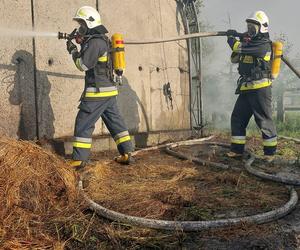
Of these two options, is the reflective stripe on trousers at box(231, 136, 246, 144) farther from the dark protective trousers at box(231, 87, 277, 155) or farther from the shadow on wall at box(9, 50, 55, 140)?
the shadow on wall at box(9, 50, 55, 140)

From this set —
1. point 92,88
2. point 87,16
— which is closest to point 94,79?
point 92,88

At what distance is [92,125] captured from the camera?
4680mm

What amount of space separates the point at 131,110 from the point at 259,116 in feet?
8.34

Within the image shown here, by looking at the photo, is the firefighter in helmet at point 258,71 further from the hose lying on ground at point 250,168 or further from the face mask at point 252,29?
the hose lying on ground at point 250,168

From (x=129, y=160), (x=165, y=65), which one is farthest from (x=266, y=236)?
(x=165, y=65)

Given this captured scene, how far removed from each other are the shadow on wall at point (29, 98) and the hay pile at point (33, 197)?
5.87ft

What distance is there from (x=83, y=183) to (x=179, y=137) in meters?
5.01

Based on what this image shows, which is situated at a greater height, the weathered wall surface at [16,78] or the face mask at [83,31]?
the face mask at [83,31]

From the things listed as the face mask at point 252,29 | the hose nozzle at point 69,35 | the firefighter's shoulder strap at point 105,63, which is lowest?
the firefighter's shoulder strap at point 105,63

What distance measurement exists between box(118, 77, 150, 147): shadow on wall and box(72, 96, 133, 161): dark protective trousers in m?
1.65

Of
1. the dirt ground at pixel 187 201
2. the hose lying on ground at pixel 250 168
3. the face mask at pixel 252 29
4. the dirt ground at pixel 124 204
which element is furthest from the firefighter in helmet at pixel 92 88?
the face mask at pixel 252 29

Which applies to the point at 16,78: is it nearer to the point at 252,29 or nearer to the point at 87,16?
the point at 87,16

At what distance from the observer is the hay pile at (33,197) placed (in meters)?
2.46

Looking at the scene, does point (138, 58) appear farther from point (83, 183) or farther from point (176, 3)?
point (83, 183)
